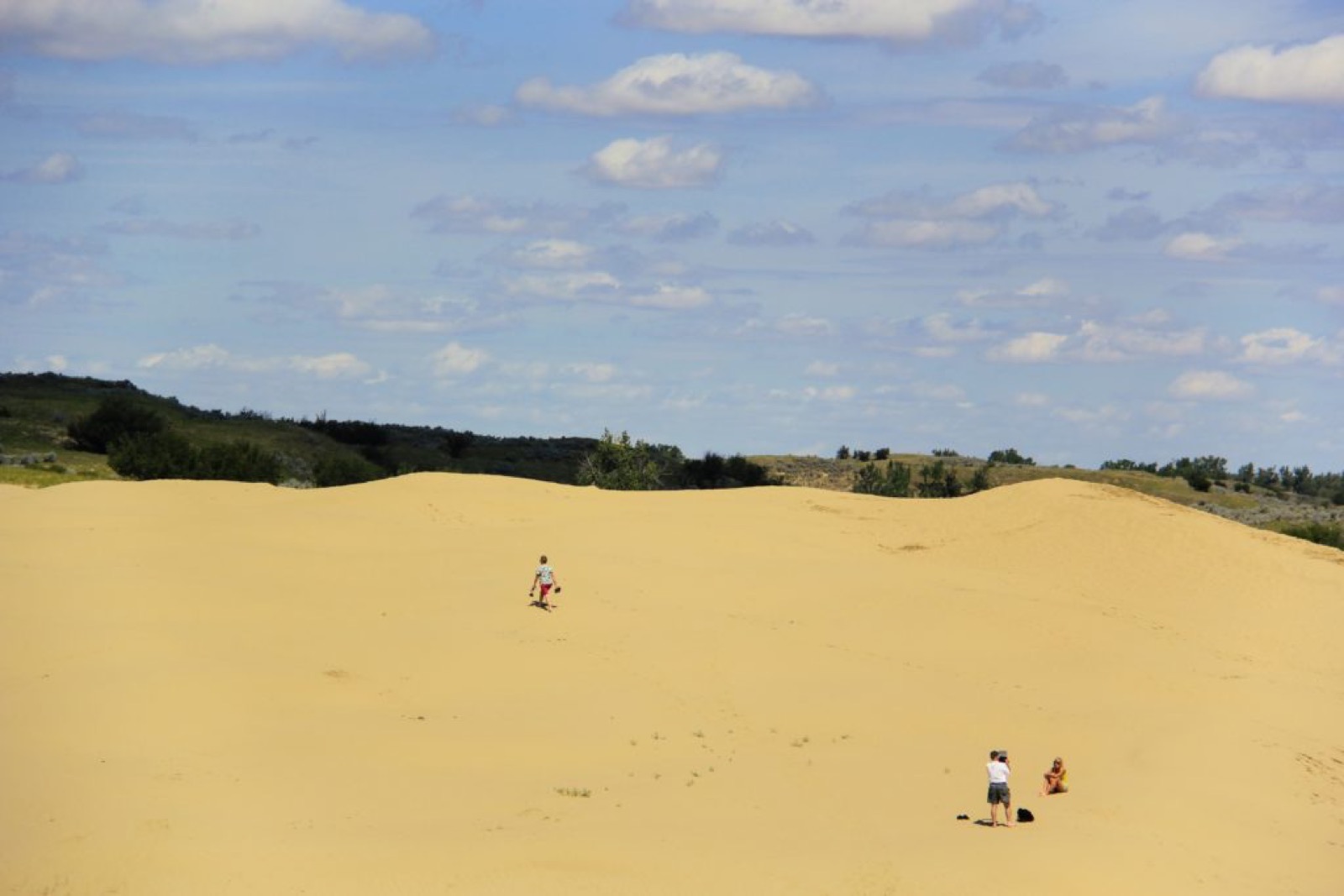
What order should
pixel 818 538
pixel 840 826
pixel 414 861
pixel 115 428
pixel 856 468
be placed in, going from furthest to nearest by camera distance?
pixel 856 468 < pixel 115 428 < pixel 818 538 < pixel 840 826 < pixel 414 861

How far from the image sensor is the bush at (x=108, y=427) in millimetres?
71125

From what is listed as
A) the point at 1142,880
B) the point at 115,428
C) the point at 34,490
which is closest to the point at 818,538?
the point at 34,490

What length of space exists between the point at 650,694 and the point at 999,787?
8545mm

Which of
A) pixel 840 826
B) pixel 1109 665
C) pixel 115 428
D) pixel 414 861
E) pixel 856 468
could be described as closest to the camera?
pixel 414 861

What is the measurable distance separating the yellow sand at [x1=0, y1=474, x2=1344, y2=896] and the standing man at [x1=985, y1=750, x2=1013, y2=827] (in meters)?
0.48

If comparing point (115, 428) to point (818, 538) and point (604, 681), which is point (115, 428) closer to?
point (818, 538)

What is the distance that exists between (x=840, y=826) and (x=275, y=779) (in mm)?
8238

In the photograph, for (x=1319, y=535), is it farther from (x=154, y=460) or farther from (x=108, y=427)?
(x=108, y=427)

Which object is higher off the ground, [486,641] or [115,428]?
[115,428]

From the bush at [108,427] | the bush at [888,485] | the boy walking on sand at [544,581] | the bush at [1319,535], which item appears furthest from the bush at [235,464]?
the bush at [1319,535]

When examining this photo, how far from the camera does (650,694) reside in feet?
104

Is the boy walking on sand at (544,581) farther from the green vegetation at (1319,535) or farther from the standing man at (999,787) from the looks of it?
the green vegetation at (1319,535)

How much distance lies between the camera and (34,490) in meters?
46.6

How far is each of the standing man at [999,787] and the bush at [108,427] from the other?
50.7 metres
